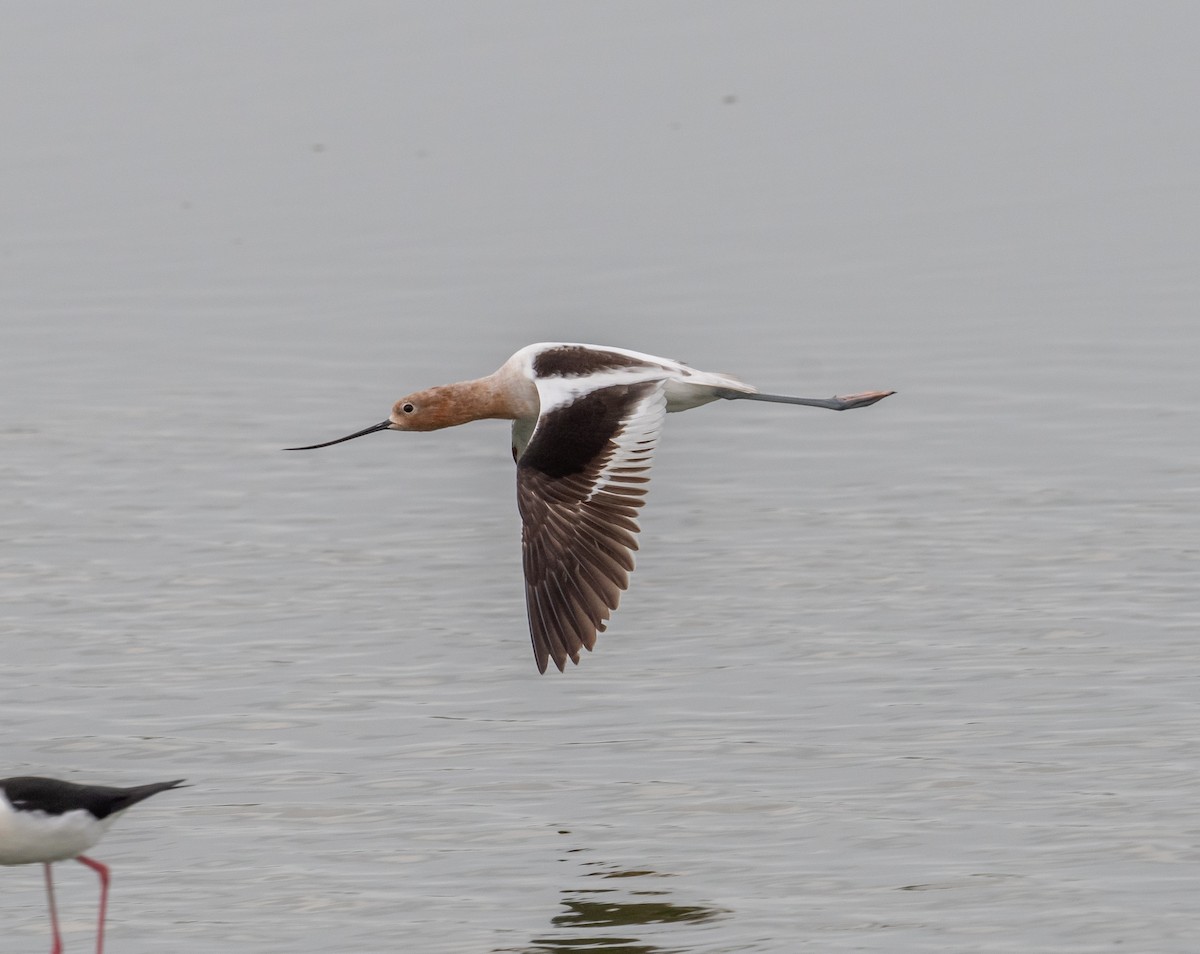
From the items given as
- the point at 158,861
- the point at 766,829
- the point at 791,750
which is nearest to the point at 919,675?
the point at 791,750

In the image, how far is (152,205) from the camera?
67.1 feet

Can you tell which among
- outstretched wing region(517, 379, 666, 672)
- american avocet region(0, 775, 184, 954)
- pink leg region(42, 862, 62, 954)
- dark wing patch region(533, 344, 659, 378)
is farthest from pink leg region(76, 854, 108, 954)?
dark wing patch region(533, 344, 659, 378)

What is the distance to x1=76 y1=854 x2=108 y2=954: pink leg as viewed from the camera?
25.7ft

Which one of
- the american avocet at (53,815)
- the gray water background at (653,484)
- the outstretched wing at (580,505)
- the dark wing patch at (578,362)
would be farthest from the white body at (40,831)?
the dark wing patch at (578,362)

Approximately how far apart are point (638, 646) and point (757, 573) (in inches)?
47.1

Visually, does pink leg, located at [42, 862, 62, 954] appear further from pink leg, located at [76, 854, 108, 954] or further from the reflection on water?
the reflection on water

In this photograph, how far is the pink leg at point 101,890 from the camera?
7820 millimetres

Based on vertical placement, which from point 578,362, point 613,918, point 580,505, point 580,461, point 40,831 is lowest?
point 613,918

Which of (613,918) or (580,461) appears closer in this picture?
(613,918)

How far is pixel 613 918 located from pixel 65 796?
1.70m

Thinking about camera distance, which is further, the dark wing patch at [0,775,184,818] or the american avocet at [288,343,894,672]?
the american avocet at [288,343,894,672]

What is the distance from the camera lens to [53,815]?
775cm

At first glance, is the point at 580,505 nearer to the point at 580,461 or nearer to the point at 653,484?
the point at 580,461

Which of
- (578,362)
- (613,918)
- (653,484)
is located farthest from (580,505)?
(653,484)
